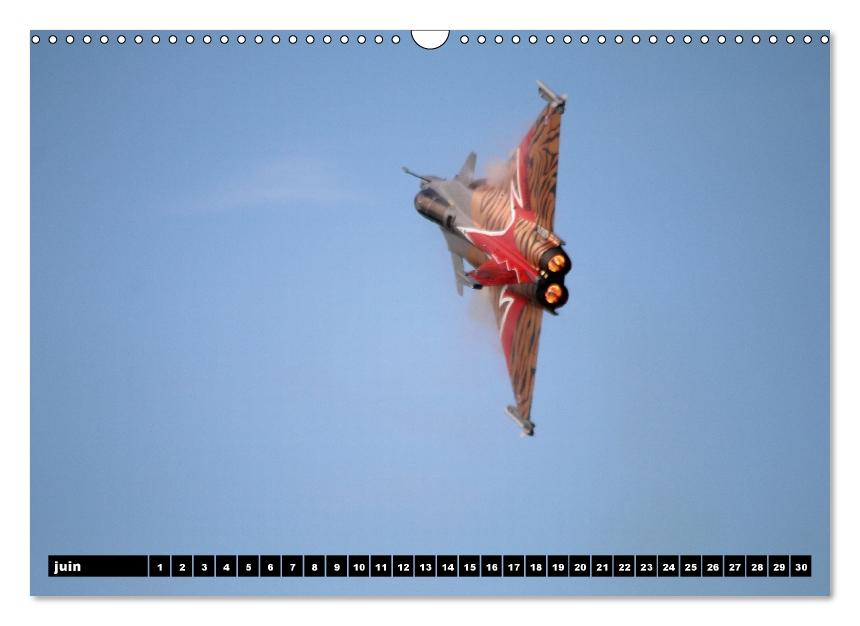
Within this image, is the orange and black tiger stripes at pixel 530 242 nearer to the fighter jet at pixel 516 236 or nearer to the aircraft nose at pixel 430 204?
the fighter jet at pixel 516 236

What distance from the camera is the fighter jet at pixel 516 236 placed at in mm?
6070

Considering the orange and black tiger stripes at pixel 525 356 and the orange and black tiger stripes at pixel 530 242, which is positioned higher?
the orange and black tiger stripes at pixel 530 242

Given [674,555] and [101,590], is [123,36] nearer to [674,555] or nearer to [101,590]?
[101,590]

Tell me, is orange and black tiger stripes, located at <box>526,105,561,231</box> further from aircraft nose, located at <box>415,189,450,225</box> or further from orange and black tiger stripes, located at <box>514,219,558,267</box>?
aircraft nose, located at <box>415,189,450,225</box>

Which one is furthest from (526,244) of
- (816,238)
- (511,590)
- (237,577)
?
(237,577)

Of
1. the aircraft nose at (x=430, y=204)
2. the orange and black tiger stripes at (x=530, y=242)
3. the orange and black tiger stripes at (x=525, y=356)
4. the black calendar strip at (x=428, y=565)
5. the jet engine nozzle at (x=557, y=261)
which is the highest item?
the aircraft nose at (x=430, y=204)

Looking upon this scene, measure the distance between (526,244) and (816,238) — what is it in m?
1.78

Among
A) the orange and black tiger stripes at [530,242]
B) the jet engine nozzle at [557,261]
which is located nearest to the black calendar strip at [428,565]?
the jet engine nozzle at [557,261]

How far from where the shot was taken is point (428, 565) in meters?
5.97

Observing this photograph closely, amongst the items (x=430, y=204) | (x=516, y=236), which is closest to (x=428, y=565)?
(x=516, y=236)

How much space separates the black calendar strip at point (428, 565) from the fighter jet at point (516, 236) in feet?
2.80

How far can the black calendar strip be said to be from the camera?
19.6 feet

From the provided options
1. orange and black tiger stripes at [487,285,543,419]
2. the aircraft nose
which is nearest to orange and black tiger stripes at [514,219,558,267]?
orange and black tiger stripes at [487,285,543,419]

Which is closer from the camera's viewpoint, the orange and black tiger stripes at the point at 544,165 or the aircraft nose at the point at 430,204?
the orange and black tiger stripes at the point at 544,165
